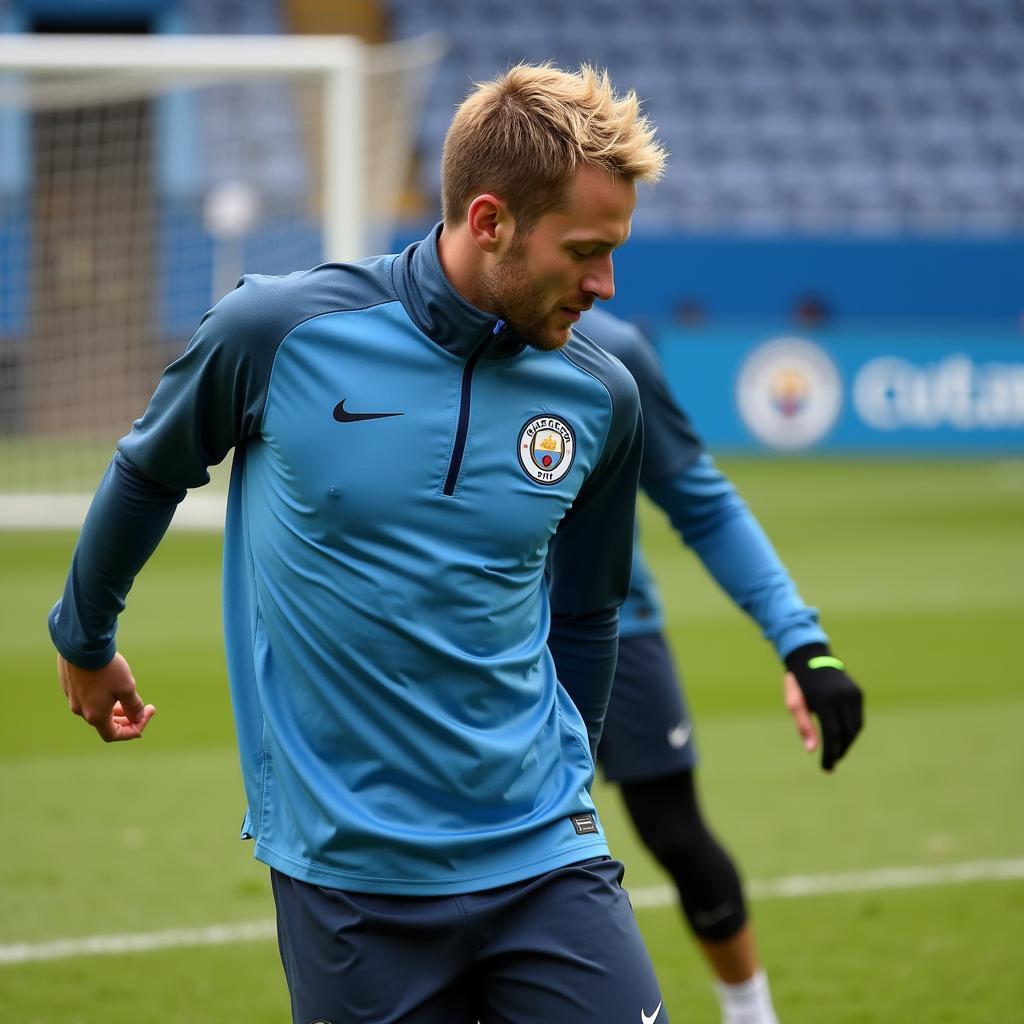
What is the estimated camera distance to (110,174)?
1387cm

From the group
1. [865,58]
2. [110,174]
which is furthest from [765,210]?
[110,174]

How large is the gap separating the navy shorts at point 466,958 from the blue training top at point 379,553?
34 millimetres

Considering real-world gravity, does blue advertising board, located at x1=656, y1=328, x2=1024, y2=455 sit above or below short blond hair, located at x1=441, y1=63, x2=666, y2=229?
below

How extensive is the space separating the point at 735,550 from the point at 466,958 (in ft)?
4.27

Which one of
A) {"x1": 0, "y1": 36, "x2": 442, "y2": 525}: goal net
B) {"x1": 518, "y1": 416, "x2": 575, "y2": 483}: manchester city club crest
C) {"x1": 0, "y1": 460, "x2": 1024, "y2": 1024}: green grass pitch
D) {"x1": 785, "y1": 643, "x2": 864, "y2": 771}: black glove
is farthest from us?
{"x1": 0, "y1": 36, "x2": 442, "y2": 525}: goal net

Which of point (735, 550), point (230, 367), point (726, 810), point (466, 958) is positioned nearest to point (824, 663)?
point (735, 550)

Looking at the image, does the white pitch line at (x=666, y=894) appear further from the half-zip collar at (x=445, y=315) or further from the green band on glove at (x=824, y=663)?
the half-zip collar at (x=445, y=315)

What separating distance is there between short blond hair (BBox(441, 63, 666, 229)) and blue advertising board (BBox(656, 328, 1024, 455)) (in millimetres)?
15983

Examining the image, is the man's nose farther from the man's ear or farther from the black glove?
the black glove

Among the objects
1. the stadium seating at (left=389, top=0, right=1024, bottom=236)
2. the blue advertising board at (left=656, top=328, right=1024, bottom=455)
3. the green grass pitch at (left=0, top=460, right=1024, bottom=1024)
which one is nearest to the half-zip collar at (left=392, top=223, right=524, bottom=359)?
the green grass pitch at (left=0, top=460, right=1024, bottom=1024)

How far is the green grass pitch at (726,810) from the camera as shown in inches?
176

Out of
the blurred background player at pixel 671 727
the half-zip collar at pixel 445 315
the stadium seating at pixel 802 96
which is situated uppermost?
the half-zip collar at pixel 445 315

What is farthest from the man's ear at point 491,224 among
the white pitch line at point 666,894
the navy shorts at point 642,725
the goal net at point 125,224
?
the goal net at point 125,224

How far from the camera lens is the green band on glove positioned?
3.01 m
